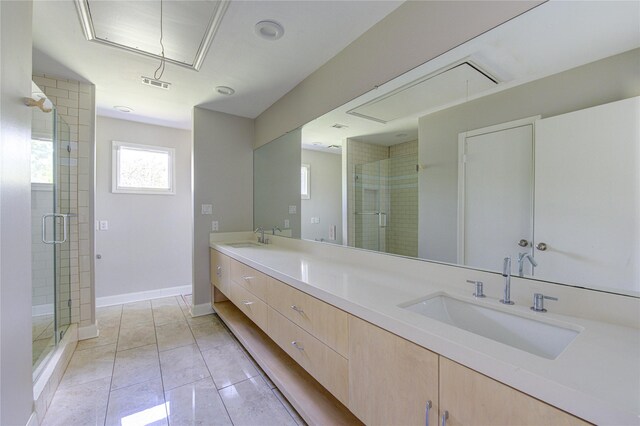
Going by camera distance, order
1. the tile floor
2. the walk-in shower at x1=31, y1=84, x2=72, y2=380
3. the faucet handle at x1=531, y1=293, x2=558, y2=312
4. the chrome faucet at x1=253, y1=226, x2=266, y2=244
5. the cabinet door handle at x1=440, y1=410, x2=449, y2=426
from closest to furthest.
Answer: the cabinet door handle at x1=440, y1=410, x2=449, y2=426 < the faucet handle at x1=531, y1=293, x2=558, y2=312 < the tile floor < the walk-in shower at x1=31, y1=84, x2=72, y2=380 < the chrome faucet at x1=253, y1=226, x2=266, y2=244

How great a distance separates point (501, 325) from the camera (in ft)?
3.52

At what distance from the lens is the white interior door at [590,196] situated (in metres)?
0.92

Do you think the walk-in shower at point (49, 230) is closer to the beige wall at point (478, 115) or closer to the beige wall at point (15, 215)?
the beige wall at point (15, 215)

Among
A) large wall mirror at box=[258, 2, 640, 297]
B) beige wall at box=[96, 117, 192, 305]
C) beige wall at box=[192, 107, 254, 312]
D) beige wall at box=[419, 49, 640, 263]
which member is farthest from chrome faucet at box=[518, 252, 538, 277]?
beige wall at box=[96, 117, 192, 305]

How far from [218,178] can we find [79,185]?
51.0 inches

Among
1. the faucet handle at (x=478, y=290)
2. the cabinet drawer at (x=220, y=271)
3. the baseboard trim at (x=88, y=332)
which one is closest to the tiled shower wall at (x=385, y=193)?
the faucet handle at (x=478, y=290)

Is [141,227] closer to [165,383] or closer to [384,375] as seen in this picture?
[165,383]

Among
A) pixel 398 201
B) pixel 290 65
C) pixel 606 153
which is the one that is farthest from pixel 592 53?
pixel 290 65

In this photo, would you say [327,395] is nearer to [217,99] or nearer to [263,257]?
[263,257]

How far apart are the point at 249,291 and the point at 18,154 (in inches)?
59.4

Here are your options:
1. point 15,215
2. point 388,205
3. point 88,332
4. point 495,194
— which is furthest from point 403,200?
point 88,332

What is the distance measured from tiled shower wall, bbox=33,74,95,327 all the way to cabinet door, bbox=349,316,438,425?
2852mm

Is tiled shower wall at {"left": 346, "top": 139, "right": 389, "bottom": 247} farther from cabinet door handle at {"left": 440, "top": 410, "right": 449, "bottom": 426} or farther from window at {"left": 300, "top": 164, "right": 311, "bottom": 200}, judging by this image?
cabinet door handle at {"left": 440, "top": 410, "right": 449, "bottom": 426}

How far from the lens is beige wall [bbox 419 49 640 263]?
37.7 inches
